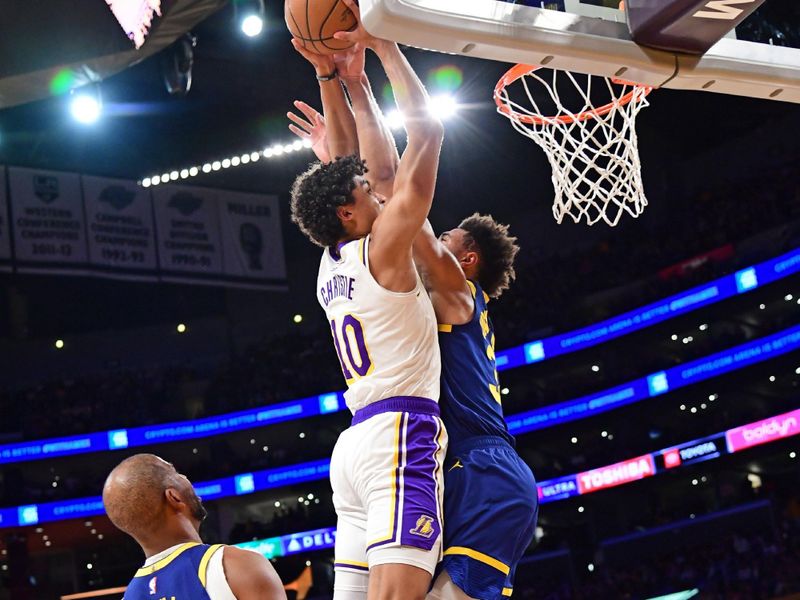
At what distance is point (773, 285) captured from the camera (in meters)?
20.2

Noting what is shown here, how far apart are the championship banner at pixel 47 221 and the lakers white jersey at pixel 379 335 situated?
541 inches

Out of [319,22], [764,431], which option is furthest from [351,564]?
[764,431]

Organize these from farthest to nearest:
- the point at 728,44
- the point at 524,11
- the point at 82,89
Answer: the point at 82,89, the point at 728,44, the point at 524,11

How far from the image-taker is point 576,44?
3.41 meters

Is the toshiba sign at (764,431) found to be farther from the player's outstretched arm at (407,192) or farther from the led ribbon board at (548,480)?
the player's outstretched arm at (407,192)

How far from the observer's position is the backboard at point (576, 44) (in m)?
3.09

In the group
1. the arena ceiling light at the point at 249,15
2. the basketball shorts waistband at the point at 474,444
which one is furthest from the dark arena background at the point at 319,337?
the basketball shorts waistband at the point at 474,444

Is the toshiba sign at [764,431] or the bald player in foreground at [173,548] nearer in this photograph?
the bald player in foreground at [173,548]

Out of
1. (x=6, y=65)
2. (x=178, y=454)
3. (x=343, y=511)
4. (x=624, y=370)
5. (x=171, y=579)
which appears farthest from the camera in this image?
(x=178, y=454)

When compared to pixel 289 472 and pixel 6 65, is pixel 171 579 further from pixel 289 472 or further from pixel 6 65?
pixel 289 472

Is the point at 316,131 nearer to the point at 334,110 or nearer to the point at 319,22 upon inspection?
the point at 334,110

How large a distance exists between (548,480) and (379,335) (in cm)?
1952

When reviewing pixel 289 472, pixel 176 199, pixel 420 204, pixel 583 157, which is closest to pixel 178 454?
pixel 289 472

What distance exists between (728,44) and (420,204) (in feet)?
5.10
